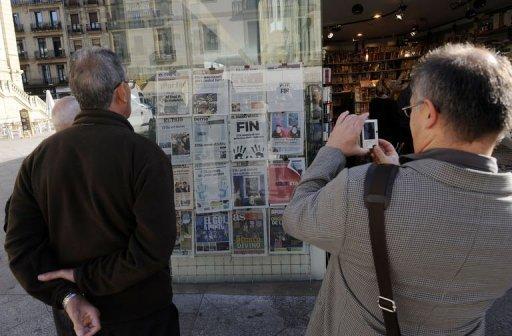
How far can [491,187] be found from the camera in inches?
41.5

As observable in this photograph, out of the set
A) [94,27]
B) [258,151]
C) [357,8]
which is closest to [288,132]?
[258,151]

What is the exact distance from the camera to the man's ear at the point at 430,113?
1078 mm

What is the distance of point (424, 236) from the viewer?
3.46ft

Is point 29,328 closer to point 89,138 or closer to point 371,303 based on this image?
point 89,138

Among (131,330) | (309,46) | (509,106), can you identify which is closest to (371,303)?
(509,106)

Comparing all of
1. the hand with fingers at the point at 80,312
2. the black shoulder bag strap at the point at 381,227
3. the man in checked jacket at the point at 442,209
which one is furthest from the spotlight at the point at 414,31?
the hand with fingers at the point at 80,312

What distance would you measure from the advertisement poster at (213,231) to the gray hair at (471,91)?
106 inches

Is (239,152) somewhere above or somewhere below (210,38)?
below

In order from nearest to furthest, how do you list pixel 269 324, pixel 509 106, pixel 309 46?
pixel 509 106 < pixel 269 324 < pixel 309 46

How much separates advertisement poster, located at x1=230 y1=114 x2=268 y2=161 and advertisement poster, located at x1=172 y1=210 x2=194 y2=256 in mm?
662

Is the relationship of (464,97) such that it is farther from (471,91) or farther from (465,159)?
(465,159)

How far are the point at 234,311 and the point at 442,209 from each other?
8.42 feet

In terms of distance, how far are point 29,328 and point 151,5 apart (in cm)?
281

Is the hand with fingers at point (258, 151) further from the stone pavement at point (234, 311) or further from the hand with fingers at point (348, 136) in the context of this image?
the hand with fingers at point (348, 136)
